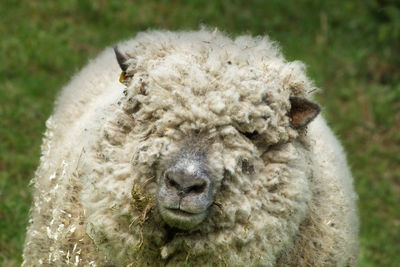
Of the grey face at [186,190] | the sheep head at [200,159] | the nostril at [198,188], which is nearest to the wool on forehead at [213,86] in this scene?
the sheep head at [200,159]

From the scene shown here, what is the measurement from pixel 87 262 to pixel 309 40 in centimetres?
687

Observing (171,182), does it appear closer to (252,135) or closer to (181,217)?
(181,217)

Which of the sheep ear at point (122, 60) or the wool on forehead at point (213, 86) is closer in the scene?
the wool on forehead at point (213, 86)

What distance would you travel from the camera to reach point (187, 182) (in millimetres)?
2791

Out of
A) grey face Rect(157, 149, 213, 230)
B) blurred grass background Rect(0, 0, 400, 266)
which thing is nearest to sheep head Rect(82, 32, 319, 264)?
grey face Rect(157, 149, 213, 230)

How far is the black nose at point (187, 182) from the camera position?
110 inches

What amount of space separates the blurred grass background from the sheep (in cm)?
271

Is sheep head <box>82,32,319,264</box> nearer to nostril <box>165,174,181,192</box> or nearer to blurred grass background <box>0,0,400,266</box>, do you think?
nostril <box>165,174,181,192</box>

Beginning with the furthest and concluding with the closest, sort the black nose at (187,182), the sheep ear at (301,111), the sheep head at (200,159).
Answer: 1. the sheep ear at (301,111)
2. the sheep head at (200,159)
3. the black nose at (187,182)

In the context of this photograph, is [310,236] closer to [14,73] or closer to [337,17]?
[14,73]

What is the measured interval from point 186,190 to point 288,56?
5221mm

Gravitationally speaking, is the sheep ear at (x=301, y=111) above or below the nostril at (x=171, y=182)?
above

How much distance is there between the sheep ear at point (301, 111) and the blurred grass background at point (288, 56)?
3.20 meters

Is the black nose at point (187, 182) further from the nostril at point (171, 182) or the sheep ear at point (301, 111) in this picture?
the sheep ear at point (301, 111)
